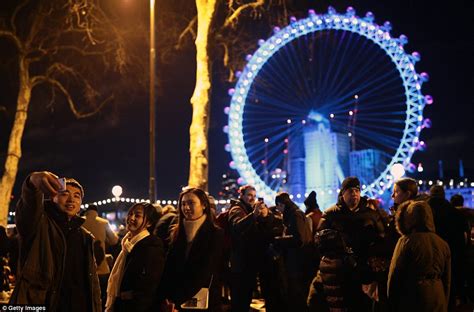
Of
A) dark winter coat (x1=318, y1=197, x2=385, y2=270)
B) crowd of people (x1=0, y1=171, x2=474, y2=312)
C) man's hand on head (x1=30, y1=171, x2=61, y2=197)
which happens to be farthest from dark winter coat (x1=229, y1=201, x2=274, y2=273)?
man's hand on head (x1=30, y1=171, x2=61, y2=197)

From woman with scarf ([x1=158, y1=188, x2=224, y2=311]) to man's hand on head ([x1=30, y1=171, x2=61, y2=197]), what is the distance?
1382 mm

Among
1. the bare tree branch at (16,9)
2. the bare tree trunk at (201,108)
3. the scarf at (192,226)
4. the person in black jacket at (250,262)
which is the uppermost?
the bare tree branch at (16,9)

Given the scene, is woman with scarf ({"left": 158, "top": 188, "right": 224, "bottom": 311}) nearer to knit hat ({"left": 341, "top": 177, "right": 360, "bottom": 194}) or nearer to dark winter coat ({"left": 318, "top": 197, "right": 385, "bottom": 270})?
dark winter coat ({"left": 318, "top": 197, "right": 385, "bottom": 270})

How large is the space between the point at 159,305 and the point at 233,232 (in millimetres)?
2587

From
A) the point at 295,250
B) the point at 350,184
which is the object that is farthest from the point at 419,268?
the point at 295,250

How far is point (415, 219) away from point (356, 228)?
0.74 m

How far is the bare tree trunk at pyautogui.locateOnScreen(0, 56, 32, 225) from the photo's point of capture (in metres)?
Result: 17.2

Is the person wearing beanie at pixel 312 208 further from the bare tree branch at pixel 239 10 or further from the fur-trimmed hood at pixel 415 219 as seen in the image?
the bare tree branch at pixel 239 10

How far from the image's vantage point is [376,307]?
5.13 meters

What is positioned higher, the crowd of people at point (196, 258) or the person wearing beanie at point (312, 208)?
the person wearing beanie at point (312, 208)

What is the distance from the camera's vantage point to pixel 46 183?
3.29m

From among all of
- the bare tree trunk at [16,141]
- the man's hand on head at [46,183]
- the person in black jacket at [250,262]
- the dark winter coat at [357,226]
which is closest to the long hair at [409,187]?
the dark winter coat at [357,226]

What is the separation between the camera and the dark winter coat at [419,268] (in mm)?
4535

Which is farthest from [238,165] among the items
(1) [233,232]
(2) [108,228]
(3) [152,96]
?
(1) [233,232]
